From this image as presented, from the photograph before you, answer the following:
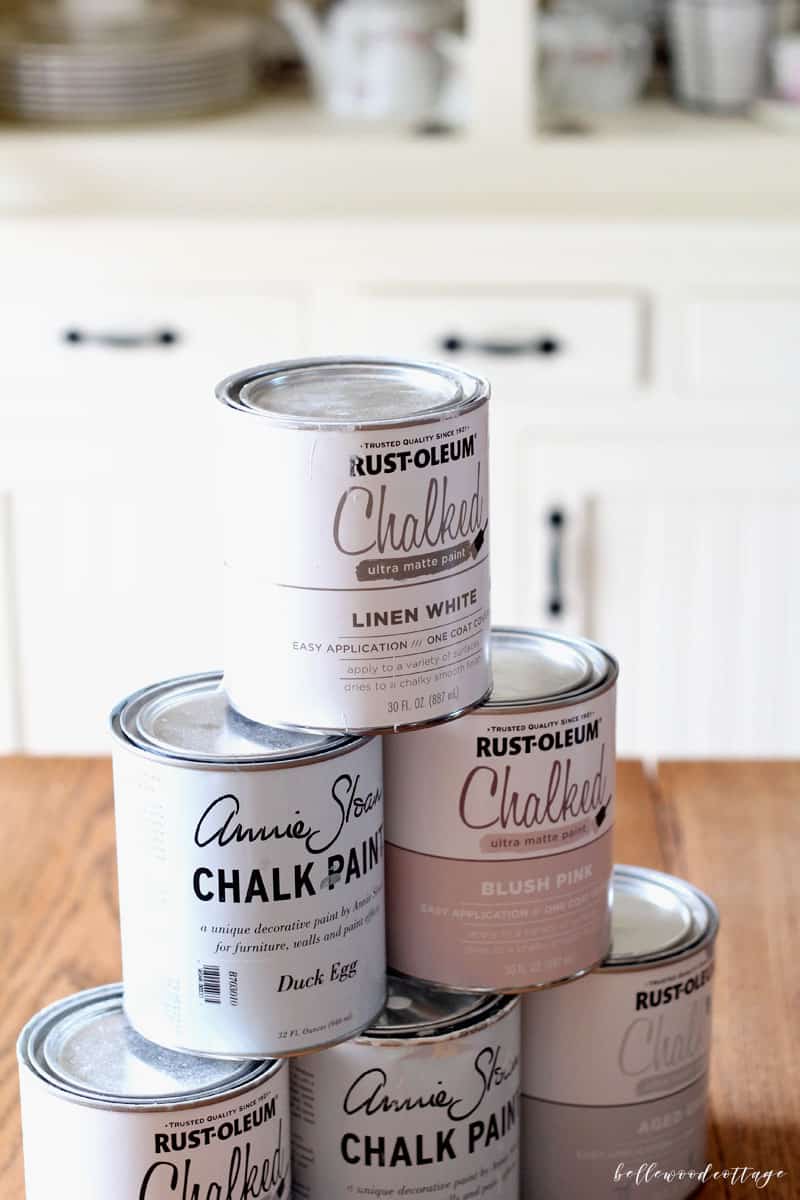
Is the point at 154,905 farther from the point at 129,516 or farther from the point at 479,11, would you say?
the point at 479,11

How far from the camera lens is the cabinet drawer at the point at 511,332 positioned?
6.54 feet

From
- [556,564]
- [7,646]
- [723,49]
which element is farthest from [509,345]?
[7,646]

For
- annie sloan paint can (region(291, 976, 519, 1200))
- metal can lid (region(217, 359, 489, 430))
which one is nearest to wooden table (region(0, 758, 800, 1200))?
annie sloan paint can (region(291, 976, 519, 1200))

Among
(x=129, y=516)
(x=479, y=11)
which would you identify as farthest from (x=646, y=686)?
(x=479, y=11)

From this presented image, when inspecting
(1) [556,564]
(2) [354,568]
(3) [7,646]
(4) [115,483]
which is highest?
(2) [354,568]

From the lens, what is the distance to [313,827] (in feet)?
2.29

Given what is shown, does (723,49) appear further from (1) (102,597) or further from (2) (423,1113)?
(2) (423,1113)

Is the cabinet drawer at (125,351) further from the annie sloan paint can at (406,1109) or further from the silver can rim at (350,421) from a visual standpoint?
the annie sloan paint can at (406,1109)

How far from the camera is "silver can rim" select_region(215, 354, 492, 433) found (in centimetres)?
70

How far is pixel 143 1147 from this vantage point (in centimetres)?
68

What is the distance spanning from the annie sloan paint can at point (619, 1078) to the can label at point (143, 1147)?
154mm

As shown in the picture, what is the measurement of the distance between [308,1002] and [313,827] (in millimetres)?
81

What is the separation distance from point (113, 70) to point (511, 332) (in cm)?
66
